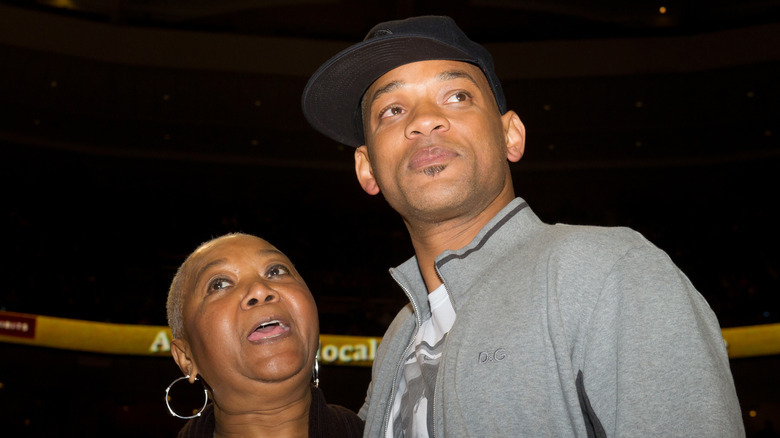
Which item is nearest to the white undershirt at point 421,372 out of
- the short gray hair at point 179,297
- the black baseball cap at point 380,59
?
the black baseball cap at point 380,59

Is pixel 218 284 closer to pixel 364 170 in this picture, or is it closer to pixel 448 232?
pixel 364 170

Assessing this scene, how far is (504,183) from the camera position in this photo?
1.63 m

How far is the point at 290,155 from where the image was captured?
49.5 feet

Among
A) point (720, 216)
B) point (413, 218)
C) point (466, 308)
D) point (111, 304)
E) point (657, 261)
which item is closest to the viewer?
point (657, 261)

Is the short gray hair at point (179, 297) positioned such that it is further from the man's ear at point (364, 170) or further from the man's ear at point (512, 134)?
the man's ear at point (512, 134)

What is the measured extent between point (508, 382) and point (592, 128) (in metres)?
13.3

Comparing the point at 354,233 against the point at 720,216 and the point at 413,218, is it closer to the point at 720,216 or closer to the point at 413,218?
the point at 720,216

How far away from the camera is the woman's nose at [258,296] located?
5.87 feet

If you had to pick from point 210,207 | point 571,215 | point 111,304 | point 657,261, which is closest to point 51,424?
point 111,304

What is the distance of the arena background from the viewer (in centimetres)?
1120

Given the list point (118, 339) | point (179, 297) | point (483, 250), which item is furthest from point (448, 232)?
point (118, 339)

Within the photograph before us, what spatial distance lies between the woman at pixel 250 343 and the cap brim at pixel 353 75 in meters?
0.44

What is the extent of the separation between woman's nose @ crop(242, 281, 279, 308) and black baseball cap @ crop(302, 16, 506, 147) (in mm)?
537

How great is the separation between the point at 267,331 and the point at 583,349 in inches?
37.1
